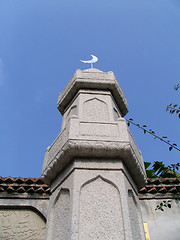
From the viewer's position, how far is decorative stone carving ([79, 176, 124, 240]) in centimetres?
223

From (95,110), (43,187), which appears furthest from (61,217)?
(43,187)

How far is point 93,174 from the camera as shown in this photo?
268 cm

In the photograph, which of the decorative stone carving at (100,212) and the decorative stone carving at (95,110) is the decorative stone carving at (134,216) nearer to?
the decorative stone carving at (100,212)

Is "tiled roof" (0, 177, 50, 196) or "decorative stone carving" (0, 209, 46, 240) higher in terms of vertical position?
"tiled roof" (0, 177, 50, 196)

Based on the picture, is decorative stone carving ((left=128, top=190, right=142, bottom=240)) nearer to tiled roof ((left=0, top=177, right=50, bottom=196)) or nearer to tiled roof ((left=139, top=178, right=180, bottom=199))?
tiled roof ((left=139, top=178, right=180, bottom=199))

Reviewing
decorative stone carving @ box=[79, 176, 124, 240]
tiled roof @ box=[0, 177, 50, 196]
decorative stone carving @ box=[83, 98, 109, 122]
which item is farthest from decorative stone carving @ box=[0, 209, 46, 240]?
decorative stone carving @ box=[79, 176, 124, 240]

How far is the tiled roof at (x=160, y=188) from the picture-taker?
5340mm

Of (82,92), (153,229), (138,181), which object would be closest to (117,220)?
(138,181)

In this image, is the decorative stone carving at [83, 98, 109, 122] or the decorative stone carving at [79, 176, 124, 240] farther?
the decorative stone carving at [83, 98, 109, 122]

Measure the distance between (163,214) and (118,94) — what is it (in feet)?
9.61

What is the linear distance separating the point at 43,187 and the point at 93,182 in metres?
3.00

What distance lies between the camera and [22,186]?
530 cm

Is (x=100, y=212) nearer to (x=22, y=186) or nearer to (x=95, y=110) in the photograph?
(x=95, y=110)

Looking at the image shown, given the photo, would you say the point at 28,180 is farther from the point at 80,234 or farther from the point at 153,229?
the point at 80,234
